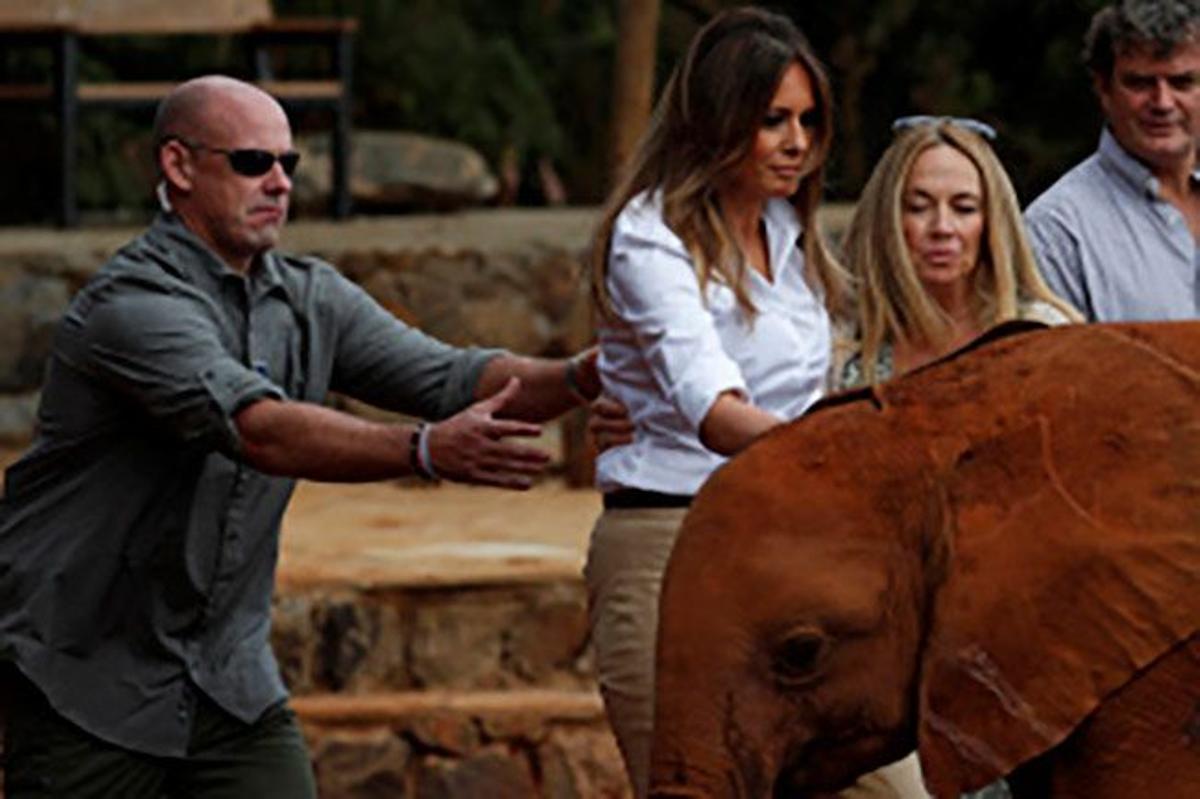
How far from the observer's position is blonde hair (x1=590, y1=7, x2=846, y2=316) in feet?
19.7

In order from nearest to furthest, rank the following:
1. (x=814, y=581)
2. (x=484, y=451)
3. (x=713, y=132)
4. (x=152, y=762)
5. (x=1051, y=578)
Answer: (x=1051, y=578)
(x=814, y=581)
(x=484, y=451)
(x=713, y=132)
(x=152, y=762)

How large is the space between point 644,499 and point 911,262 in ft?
3.20

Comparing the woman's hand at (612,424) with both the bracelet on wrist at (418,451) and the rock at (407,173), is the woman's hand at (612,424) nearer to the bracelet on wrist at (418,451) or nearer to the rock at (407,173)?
the bracelet on wrist at (418,451)

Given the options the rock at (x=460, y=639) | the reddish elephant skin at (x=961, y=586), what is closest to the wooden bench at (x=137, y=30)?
the rock at (x=460, y=639)

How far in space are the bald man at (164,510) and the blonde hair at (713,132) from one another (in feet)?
1.52

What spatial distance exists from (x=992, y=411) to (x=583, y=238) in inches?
371

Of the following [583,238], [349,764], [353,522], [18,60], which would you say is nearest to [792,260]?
[349,764]

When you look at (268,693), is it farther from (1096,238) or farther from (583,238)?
(583,238)

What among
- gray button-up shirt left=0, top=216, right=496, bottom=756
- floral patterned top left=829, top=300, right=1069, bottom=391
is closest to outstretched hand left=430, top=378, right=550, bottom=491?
gray button-up shirt left=0, top=216, right=496, bottom=756

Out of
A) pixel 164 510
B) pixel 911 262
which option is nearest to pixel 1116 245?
pixel 911 262

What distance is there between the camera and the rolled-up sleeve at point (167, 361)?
19.9ft

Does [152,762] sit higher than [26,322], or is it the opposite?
[152,762]

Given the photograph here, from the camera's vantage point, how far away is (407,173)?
15820 mm

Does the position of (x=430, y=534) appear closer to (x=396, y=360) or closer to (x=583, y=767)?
(x=583, y=767)
